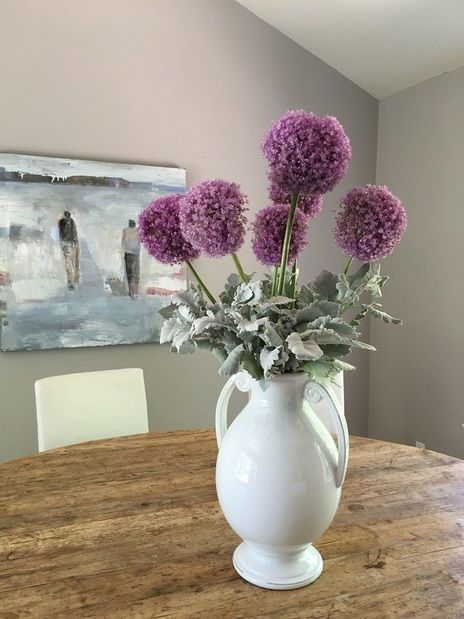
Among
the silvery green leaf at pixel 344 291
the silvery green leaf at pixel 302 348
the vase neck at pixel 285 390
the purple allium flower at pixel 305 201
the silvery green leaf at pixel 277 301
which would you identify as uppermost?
the purple allium flower at pixel 305 201

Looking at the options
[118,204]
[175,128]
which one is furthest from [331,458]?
[175,128]

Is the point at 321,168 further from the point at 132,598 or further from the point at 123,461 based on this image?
the point at 123,461

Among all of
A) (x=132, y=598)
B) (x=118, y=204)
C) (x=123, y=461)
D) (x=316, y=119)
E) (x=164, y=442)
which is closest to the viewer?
(x=316, y=119)

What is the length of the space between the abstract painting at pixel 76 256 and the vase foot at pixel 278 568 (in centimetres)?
179

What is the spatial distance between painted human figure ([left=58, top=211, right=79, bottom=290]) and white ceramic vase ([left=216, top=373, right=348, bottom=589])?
174 centimetres

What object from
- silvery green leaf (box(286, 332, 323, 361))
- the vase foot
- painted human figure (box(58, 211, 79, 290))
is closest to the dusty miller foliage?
silvery green leaf (box(286, 332, 323, 361))

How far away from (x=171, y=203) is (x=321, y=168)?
0.27 metres

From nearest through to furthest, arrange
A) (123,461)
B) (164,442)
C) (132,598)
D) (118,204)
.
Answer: (132,598) < (123,461) < (164,442) < (118,204)

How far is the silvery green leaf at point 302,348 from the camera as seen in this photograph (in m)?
0.87

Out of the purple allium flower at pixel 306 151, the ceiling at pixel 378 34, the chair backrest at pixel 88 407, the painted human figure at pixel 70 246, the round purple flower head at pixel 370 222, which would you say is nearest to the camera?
the purple allium flower at pixel 306 151

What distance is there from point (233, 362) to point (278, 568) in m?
0.39

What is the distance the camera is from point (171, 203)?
966 millimetres

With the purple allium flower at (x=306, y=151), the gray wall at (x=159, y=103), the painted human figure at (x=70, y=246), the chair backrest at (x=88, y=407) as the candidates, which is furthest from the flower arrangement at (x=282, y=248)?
the gray wall at (x=159, y=103)

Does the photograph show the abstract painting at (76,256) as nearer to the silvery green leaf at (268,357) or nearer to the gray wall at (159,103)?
the gray wall at (159,103)
